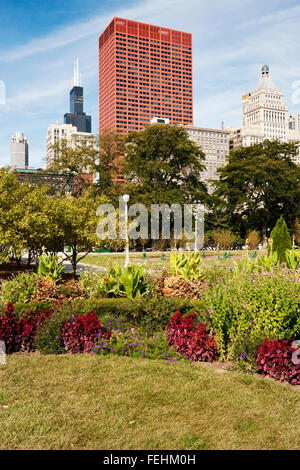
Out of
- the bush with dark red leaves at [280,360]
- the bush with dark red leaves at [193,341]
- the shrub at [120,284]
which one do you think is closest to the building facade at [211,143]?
the shrub at [120,284]

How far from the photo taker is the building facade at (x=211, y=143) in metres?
152

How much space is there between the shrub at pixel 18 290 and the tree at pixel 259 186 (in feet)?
121

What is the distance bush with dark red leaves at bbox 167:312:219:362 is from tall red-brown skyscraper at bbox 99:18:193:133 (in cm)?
17574

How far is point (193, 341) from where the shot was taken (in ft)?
19.2

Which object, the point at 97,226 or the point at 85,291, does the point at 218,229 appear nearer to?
the point at 97,226

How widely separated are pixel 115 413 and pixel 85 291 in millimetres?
5126

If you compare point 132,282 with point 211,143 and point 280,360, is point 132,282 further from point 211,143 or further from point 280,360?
point 211,143

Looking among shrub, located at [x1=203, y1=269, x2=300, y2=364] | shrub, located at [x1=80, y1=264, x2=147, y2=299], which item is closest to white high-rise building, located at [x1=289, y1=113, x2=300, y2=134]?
shrub, located at [x1=80, y1=264, x2=147, y2=299]

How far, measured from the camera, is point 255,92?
173m

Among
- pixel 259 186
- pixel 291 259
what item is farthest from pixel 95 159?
pixel 291 259

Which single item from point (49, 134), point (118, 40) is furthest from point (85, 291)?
point (118, 40)

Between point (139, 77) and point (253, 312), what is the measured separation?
198m

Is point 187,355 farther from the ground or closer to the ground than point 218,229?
closer to the ground

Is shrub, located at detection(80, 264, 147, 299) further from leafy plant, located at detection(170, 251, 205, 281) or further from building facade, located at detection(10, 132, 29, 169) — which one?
building facade, located at detection(10, 132, 29, 169)
